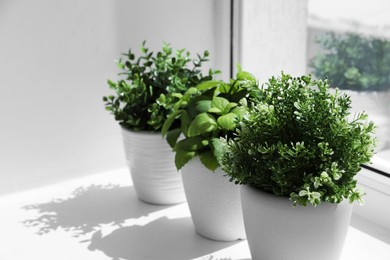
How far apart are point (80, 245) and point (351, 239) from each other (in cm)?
52

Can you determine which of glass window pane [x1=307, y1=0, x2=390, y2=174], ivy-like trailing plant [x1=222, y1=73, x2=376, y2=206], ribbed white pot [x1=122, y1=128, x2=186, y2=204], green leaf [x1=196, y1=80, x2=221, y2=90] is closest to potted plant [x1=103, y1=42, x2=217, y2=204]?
ribbed white pot [x1=122, y1=128, x2=186, y2=204]

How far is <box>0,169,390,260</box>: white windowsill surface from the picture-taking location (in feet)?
3.14

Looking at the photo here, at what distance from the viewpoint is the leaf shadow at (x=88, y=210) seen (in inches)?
42.2

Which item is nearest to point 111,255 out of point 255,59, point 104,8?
point 104,8

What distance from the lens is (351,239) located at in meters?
1.02

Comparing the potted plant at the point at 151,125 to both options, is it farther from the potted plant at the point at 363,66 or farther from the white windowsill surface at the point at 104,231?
the potted plant at the point at 363,66

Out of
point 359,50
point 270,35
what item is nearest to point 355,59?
point 359,50

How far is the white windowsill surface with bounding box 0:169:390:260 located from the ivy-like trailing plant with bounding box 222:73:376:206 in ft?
0.76

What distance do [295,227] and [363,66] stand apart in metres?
1.30

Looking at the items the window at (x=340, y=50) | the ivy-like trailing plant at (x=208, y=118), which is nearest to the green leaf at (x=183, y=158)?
the ivy-like trailing plant at (x=208, y=118)

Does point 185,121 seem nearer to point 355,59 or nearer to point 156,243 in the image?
point 156,243

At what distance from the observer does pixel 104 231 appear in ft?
3.42

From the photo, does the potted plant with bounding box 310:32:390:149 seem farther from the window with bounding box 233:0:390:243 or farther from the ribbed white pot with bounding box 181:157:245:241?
the ribbed white pot with bounding box 181:157:245:241

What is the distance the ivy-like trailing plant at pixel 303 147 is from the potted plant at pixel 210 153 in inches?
3.4
